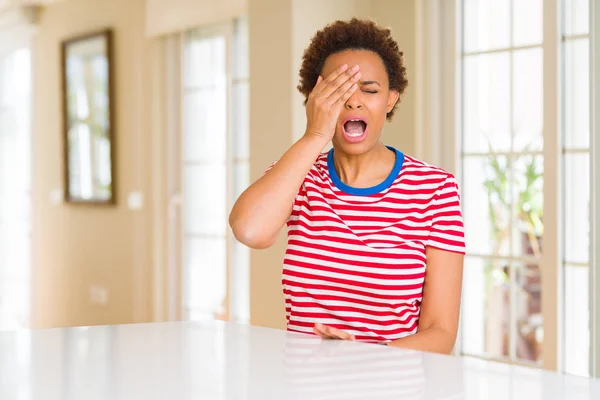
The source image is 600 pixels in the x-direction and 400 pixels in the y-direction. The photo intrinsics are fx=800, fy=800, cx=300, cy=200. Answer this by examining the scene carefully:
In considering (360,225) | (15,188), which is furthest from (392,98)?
(15,188)

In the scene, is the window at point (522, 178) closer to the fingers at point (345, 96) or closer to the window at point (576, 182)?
the window at point (576, 182)

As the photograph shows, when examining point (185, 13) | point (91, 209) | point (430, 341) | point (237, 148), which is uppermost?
point (185, 13)

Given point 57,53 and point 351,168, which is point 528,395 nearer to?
point 351,168

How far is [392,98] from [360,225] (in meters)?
0.30

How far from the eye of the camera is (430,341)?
1377 millimetres

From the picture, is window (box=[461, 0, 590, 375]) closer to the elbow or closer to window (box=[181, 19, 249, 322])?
window (box=[181, 19, 249, 322])

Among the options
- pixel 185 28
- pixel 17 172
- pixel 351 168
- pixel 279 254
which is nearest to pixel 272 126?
pixel 279 254

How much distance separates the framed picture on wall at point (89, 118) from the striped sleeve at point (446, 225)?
4.03m

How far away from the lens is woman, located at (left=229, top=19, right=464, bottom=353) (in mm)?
1427

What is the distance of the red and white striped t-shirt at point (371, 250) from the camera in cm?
142

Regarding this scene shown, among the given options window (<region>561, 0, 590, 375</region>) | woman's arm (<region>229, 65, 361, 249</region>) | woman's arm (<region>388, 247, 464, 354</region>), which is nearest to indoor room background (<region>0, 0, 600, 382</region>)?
window (<region>561, 0, 590, 375</region>)

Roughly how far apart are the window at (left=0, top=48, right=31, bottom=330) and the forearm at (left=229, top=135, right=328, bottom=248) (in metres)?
5.19

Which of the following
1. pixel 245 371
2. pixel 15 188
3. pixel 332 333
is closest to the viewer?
pixel 245 371
